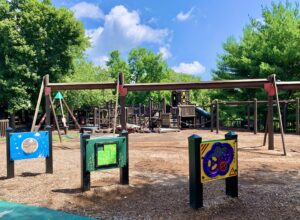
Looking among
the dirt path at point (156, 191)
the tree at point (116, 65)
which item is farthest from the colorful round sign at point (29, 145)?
the tree at point (116, 65)

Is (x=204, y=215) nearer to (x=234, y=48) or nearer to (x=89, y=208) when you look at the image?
(x=89, y=208)

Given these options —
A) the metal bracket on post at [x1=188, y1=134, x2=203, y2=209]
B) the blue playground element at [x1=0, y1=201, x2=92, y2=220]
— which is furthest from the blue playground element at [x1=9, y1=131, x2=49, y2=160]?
the metal bracket on post at [x1=188, y1=134, x2=203, y2=209]

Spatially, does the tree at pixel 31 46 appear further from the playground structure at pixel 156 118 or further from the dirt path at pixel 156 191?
the dirt path at pixel 156 191

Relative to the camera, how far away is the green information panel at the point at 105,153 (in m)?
5.98

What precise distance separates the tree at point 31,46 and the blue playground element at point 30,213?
1922cm

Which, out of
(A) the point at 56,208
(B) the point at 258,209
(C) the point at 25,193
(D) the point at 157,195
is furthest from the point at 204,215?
(C) the point at 25,193

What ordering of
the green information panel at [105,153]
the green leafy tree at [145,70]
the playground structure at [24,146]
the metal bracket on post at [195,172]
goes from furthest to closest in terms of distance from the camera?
the green leafy tree at [145,70] < the playground structure at [24,146] < the green information panel at [105,153] < the metal bracket on post at [195,172]

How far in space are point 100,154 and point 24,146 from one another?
7.23ft

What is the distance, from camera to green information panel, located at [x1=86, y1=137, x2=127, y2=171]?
598cm

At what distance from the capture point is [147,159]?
952 cm

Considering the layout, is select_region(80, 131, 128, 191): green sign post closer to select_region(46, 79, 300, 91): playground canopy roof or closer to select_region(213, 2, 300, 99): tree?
select_region(46, 79, 300, 91): playground canopy roof

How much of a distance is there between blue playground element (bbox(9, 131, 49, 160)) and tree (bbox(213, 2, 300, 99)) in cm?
1718

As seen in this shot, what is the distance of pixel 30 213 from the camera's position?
16.2 ft

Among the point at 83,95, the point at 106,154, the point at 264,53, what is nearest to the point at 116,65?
the point at 83,95
